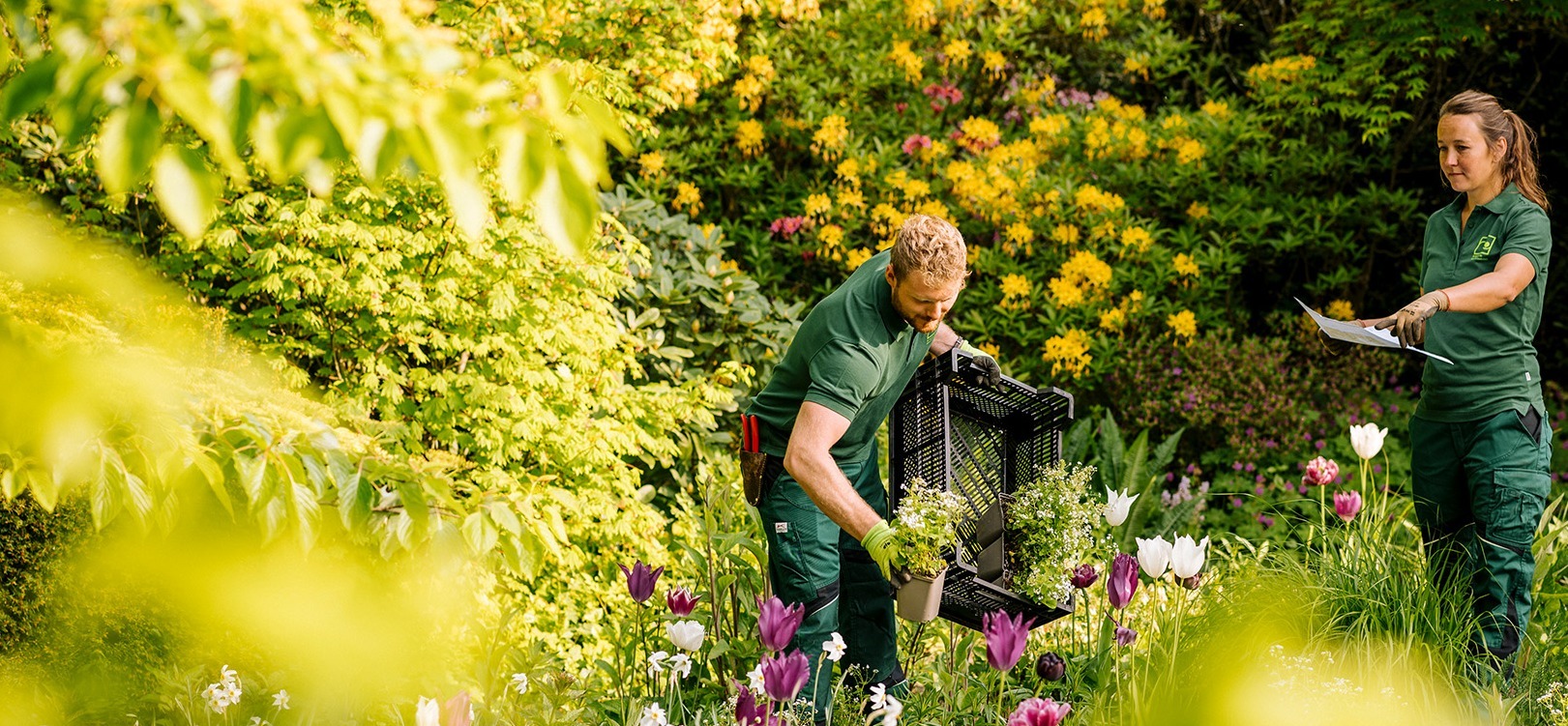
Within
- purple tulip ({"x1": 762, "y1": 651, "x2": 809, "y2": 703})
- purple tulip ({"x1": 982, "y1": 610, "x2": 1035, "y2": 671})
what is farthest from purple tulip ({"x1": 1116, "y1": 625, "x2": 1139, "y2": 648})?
purple tulip ({"x1": 762, "y1": 651, "x2": 809, "y2": 703})

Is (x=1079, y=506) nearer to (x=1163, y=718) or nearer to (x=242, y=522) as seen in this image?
(x=1163, y=718)

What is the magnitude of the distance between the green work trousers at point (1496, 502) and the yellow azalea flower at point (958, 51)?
3.70m

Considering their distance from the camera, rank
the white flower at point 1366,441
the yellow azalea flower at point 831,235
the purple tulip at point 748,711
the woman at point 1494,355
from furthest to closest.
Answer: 1. the yellow azalea flower at point 831,235
2. the white flower at point 1366,441
3. the woman at point 1494,355
4. the purple tulip at point 748,711

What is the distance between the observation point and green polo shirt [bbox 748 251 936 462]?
246cm

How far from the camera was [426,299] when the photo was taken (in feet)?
12.5

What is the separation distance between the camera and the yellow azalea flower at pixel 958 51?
6.19 m

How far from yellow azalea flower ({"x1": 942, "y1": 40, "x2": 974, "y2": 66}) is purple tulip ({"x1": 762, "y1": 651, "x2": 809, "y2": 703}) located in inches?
189

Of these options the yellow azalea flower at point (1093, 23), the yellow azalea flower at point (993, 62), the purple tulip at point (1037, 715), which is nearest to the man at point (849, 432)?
the purple tulip at point (1037, 715)

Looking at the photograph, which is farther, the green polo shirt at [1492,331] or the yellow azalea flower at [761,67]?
the yellow azalea flower at [761,67]

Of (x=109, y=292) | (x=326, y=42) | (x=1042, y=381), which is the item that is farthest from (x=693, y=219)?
(x=326, y=42)

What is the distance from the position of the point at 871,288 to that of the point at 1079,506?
694 millimetres

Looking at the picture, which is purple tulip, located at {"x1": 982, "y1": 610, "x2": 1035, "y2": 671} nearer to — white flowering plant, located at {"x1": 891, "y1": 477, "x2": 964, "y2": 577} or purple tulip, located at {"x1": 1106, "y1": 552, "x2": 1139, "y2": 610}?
white flowering plant, located at {"x1": 891, "y1": 477, "x2": 964, "y2": 577}

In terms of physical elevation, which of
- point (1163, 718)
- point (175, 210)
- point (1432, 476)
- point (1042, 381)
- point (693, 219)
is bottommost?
point (1042, 381)

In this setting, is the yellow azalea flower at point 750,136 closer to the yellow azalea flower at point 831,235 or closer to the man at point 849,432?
the yellow azalea flower at point 831,235
